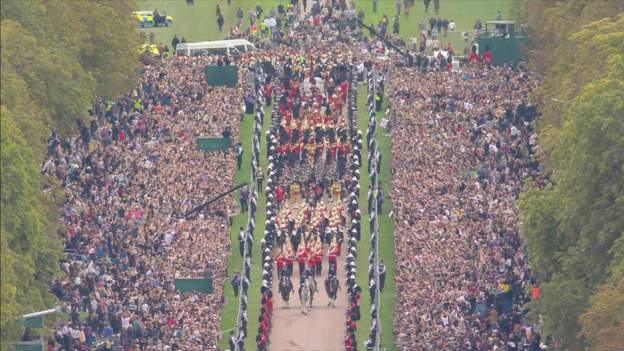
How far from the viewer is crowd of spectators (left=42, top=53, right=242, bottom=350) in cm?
12950

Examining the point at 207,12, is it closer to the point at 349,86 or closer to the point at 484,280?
the point at 349,86

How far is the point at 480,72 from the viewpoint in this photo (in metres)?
167

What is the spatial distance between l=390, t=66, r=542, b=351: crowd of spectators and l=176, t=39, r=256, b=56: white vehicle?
10521mm

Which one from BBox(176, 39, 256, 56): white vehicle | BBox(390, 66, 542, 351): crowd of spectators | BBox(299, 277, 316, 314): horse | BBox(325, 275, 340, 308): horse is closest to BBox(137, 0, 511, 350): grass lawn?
BBox(325, 275, 340, 308): horse

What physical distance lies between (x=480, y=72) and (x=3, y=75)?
37.5 m

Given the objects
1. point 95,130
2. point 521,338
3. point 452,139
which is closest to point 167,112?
point 95,130

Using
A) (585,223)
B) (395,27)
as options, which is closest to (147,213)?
(585,223)

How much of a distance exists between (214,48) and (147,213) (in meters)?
31.9

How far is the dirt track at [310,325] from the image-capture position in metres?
131

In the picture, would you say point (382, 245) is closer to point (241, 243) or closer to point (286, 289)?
point (241, 243)

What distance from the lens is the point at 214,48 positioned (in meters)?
174

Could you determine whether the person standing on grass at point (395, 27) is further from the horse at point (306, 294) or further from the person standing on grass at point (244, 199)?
the horse at point (306, 294)

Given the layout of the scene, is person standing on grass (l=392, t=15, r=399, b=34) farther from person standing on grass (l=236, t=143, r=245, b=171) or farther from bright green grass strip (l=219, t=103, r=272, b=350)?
person standing on grass (l=236, t=143, r=245, b=171)

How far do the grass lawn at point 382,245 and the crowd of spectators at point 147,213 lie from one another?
5553mm
